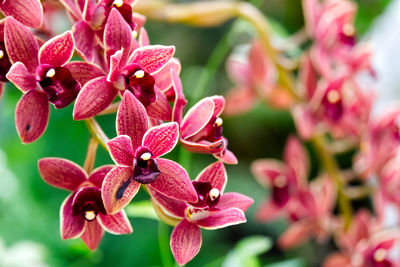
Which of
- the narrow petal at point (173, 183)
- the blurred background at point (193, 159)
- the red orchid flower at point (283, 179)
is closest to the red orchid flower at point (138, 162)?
the narrow petal at point (173, 183)

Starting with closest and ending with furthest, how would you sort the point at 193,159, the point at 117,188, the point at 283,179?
the point at 117,188, the point at 283,179, the point at 193,159

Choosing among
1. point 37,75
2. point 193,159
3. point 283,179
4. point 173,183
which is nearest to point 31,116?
point 37,75

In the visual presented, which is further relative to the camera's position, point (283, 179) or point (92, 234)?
point (283, 179)

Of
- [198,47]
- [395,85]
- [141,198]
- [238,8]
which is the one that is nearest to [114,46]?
[238,8]

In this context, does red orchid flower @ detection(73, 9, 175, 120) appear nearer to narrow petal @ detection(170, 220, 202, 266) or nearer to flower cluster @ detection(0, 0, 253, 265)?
flower cluster @ detection(0, 0, 253, 265)

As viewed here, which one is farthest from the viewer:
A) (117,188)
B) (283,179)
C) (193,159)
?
(193,159)

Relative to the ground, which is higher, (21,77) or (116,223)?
(21,77)

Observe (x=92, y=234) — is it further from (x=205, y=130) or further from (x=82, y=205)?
(x=205, y=130)
